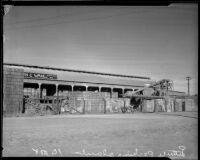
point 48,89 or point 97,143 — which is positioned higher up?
point 48,89

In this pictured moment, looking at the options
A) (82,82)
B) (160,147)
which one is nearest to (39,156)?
(160,147)

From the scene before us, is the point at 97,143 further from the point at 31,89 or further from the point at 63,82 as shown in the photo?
the point at 63,82

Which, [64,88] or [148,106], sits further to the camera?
[64,88]

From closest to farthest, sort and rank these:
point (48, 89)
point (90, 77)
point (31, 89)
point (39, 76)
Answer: point (31, 89), point (39, 76), point (48, 89), point (90, 77)

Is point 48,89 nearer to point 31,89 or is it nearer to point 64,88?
point 64,88

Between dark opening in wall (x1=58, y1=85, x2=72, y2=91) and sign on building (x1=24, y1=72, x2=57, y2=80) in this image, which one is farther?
dark opening in wall (x1=58, y1=85, x2=72, y2=91)

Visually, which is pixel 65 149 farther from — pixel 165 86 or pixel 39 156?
Answer: pixel 165 86

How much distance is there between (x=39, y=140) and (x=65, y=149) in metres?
1.48

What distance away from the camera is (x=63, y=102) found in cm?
1939

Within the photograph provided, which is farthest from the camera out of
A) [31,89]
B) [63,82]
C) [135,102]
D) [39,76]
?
[135,102]

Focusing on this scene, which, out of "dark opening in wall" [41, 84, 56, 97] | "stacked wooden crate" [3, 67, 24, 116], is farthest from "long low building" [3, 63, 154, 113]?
"stacked wooden crate" [3, 67, 24, 116]

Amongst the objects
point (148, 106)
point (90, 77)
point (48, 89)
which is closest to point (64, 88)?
point (48, 89)

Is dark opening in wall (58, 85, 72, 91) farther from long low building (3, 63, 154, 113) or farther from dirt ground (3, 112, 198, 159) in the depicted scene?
dirt ground (3, 112, 198, 159)

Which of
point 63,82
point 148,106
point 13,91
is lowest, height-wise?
point 148,106
